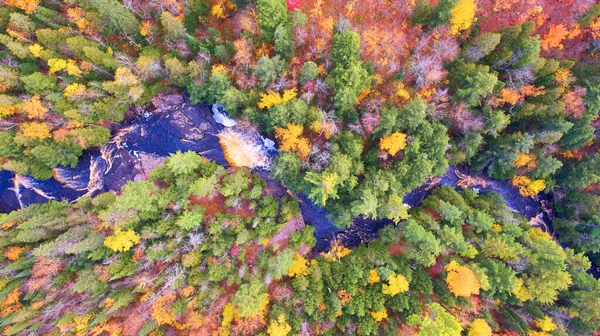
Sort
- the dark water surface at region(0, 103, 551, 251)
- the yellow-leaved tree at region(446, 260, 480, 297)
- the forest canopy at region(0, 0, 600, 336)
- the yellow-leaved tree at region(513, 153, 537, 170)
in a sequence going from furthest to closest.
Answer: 1. the dark water surface at region(0, 103, 551, 251)
2. the yellow-leaved tree at region(513, 153, 537, 170)
3. the forest canopy at region(0, 0, 600, 336)
4. the yellow-leaved tree at region(446, 260, 480, 297)

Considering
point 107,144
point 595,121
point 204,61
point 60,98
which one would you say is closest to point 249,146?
point 204,61

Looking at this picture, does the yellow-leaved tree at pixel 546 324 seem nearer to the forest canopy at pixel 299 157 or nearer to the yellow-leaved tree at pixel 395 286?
the forest canopy at pixel 299 157

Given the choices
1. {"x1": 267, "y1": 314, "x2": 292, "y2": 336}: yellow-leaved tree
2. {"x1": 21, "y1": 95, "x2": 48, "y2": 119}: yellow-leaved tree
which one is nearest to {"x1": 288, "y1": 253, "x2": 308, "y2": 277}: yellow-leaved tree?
{"x1": 267, "y1": 314, "x2": 292, "y2": 336}: yellow-leaved tree

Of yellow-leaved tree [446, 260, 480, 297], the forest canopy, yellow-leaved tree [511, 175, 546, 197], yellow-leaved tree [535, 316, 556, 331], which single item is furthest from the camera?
yellow-leaved tree [511, 175, 546, 197]

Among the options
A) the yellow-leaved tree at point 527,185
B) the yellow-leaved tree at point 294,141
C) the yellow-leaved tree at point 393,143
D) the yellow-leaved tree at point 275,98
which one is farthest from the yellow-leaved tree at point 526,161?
the yellow-leaved tree at point 275,98

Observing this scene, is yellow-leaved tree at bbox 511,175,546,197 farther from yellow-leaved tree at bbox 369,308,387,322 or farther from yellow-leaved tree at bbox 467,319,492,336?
yellow-leaved tree at bbox 369,308,387,322

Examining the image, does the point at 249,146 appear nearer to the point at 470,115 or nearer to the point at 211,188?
the point at 211,188

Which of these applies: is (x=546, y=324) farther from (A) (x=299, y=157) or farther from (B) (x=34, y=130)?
(B) (x=34, y=130)
